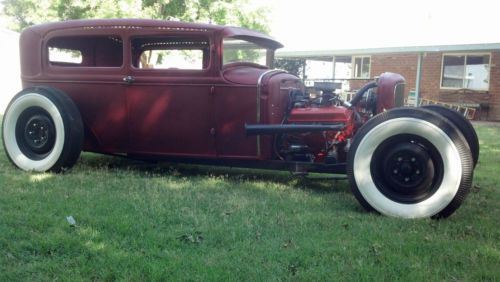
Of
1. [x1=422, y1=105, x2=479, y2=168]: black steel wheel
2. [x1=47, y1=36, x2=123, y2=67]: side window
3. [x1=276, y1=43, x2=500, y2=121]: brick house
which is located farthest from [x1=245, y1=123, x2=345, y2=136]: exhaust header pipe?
[x1=276, y1=43, x2=500, y2=121]: brick house

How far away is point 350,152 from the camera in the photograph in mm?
4148

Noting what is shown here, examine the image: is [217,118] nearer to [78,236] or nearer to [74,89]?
[74,89]

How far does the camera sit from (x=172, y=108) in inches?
205

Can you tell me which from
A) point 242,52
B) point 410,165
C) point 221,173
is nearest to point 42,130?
point 221,173

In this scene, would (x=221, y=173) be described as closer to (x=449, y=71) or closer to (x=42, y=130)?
(x=42, y=130)

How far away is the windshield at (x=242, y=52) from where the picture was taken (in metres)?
5.37

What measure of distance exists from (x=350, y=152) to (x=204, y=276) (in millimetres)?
1774

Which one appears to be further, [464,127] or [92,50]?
[92,50]

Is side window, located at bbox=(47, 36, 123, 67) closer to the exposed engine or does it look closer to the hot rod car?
the hot rod car

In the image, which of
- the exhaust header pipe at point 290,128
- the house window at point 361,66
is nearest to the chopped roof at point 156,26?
the exhaust header pipe at point 290,128

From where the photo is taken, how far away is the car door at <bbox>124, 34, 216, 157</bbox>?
5113 millimetres

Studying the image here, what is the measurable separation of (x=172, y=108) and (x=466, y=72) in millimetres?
15082

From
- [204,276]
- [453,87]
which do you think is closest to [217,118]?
[204,276]

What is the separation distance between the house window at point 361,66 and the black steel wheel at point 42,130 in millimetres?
16205
